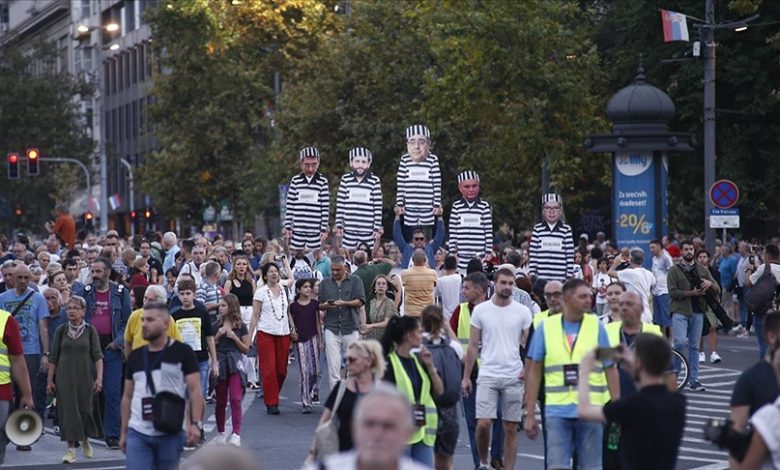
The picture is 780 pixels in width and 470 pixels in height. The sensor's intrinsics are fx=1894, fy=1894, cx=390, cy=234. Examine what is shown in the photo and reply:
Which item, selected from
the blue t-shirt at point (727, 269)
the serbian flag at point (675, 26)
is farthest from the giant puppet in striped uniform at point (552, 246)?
the serbian flag at point (675, 26)

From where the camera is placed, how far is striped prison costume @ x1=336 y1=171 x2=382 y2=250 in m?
25.3

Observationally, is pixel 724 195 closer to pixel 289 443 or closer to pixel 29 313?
pixel 289 443

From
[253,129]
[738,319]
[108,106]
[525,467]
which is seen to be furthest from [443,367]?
[108,106]

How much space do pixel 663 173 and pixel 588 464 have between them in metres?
20.6

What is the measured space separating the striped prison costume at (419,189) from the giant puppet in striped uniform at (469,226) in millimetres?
551

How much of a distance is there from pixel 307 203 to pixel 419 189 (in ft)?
5.34

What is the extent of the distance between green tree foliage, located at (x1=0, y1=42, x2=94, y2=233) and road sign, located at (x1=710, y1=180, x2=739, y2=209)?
38.7m

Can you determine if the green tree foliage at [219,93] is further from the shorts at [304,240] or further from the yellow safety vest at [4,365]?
the yellow safety vest at [4,365]

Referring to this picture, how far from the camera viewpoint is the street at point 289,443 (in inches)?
685

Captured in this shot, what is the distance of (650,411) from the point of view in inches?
398

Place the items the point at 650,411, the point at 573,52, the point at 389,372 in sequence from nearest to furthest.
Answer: the point at 650,411 → the point at 389,372 → the point at 573,52

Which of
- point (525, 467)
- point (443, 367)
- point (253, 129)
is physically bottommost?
point (525, 467)

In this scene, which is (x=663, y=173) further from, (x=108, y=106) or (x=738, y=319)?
(x=108, y=106)

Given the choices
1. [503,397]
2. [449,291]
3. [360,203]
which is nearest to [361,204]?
[360,203]
